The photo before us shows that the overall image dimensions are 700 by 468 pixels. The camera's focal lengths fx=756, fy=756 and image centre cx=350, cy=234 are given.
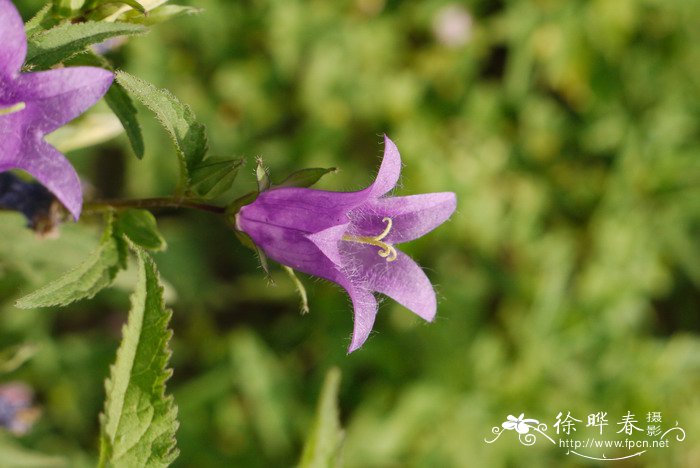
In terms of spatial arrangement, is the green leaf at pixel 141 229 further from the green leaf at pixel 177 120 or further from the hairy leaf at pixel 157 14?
the hairy leaf at pixel 157 14

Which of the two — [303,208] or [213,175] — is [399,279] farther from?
[213,175]

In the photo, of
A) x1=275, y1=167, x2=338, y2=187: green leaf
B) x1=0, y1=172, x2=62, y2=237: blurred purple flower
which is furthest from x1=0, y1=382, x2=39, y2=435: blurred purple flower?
x1=275, y1=167, x2=338, y2=187: green leaf

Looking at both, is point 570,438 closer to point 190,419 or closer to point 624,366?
point 624,366

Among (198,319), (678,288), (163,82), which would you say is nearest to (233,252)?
(198,319)

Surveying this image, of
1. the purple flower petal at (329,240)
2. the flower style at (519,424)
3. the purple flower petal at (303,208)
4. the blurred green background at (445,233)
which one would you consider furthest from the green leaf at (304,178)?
the flower style at (519,424)

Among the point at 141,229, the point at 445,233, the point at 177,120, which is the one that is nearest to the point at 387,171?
the point at 177,120
